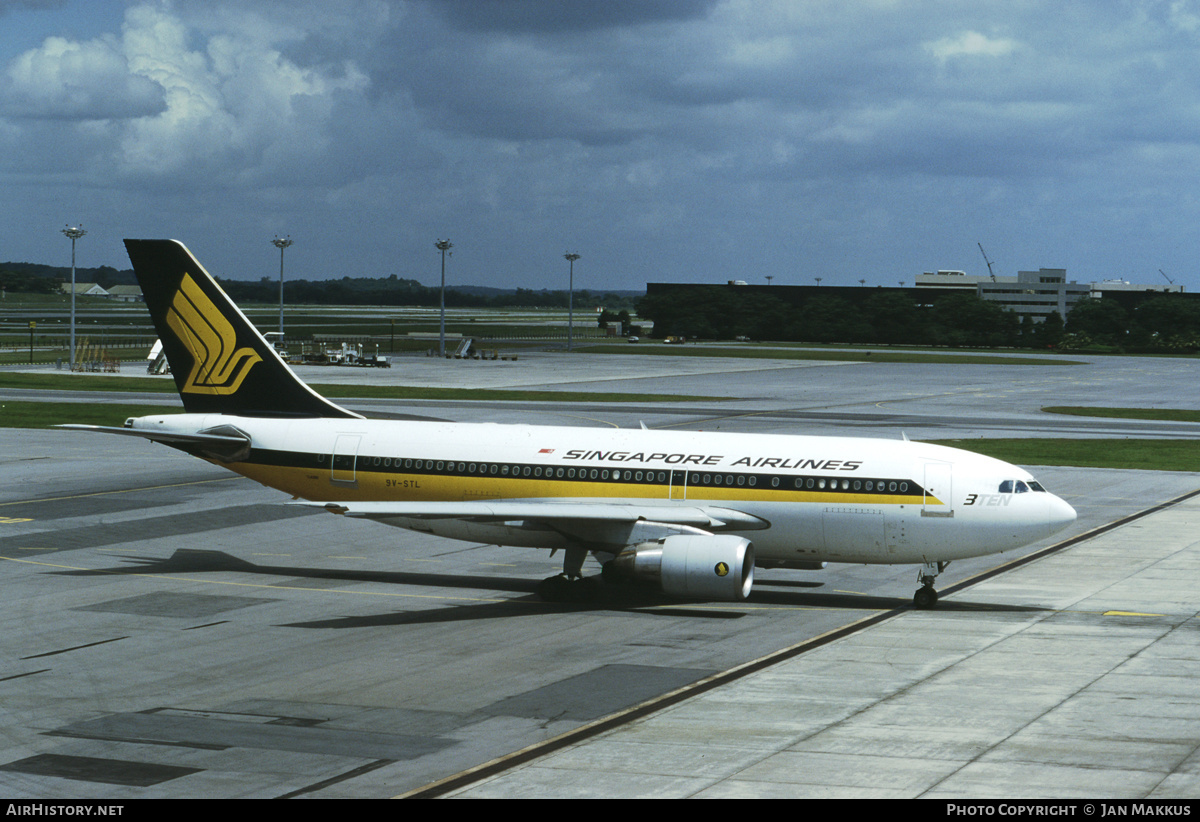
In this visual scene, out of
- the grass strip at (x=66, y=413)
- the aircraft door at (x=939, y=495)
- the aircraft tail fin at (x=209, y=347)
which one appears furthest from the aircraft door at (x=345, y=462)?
the grass strip at (x=66, y=413)

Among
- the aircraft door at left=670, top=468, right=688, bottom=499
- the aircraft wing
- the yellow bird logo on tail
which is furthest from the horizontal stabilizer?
the aircraft door at left=670, top=468, right=688, bottom=499

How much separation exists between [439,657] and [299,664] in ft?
9.99

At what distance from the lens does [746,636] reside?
31141 millimetres

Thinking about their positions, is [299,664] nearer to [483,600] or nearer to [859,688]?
[483,600]

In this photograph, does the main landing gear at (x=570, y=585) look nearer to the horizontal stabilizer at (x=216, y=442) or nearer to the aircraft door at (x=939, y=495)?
the aircraft door at (x=939, y=495)

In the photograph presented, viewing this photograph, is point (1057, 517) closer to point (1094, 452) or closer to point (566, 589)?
point (566, 589)

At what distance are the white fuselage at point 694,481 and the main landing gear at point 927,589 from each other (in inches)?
29.2

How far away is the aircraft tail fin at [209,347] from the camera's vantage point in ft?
133

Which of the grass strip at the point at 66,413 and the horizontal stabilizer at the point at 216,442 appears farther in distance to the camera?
the grass strip at the point at 66,413

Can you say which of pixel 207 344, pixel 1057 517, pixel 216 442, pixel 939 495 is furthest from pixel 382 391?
pixel 1057 517

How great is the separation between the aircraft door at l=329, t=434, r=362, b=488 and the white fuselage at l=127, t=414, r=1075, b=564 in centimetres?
4

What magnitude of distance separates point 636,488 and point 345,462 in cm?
881

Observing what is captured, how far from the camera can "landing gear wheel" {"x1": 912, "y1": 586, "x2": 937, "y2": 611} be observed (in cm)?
3459
